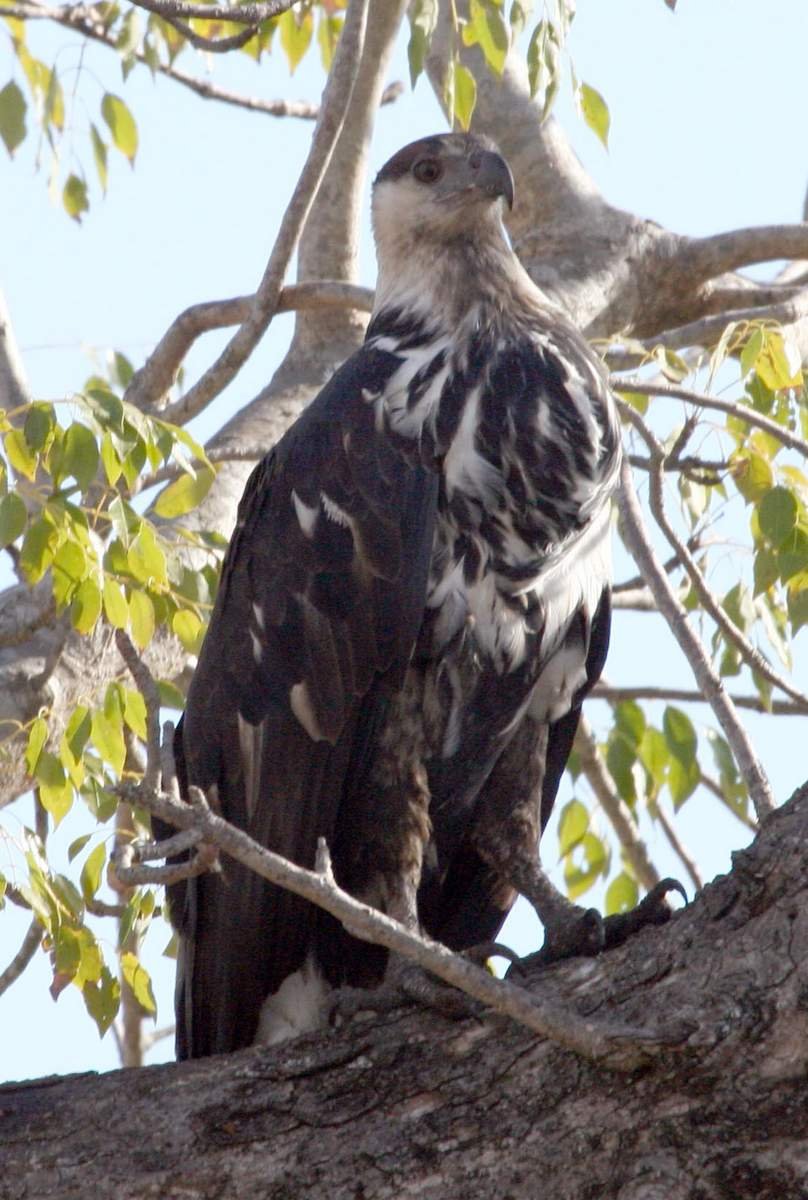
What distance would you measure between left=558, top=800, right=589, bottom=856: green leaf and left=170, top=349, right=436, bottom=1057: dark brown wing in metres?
1.97

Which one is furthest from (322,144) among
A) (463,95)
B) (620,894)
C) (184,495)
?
(620,894)

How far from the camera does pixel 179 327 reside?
526 centimetres

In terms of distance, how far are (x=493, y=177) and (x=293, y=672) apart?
158cm

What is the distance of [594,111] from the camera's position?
5.03 meters

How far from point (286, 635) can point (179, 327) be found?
1643mm

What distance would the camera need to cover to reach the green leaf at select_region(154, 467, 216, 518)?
4.42 m

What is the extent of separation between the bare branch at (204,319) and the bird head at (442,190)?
201 millimetres

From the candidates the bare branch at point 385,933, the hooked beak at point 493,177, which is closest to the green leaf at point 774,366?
the hooked beak at point 493,177

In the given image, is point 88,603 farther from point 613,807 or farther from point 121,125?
point 121,125

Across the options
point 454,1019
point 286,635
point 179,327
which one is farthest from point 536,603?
point 179,327

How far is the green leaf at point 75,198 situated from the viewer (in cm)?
625

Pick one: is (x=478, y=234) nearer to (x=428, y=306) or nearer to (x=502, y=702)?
(x=428, y=306)

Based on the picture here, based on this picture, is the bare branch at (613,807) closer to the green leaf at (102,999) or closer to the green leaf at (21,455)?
the green leaf at (102,999)

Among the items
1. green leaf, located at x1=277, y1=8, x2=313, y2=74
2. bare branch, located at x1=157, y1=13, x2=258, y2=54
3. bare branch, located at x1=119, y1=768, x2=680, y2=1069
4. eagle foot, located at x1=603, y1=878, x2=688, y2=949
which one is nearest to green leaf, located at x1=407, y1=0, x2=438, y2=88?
bare branch, located at x1=157, y1=13, x2=258, y2=54
